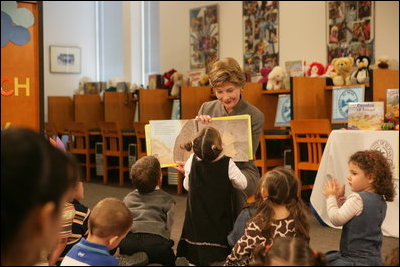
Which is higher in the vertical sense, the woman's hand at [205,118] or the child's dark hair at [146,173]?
the woman's hand at [205,118]

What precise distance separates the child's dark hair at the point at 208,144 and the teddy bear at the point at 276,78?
13.8 feet

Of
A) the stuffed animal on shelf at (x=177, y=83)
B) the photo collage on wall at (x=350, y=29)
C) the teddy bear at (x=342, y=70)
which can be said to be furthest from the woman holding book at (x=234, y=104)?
the stuffed animal on shelf at (x=177, y=83)

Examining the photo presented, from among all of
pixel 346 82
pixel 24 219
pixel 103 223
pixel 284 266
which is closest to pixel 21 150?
pixel 24 219

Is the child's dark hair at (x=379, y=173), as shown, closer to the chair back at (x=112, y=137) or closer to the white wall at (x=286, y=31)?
the white wall at (x=286, y=31)

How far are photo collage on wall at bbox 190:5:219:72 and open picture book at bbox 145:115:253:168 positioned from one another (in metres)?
6.64

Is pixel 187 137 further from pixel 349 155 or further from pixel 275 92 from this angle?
pixel 275 92

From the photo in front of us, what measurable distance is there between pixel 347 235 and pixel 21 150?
1.76 meters

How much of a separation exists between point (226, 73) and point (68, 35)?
9.27 meters

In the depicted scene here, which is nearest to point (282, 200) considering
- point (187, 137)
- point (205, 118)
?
point (205, 118)

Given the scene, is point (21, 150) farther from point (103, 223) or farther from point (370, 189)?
point (370, 189)

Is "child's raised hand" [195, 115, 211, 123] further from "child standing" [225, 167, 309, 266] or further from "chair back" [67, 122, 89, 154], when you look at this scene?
"chair back" [67, 122, 89, 154]

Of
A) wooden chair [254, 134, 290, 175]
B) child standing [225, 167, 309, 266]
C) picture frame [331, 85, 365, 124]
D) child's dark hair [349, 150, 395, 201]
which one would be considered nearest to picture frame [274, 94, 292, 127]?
wooden chair [254, 134, 290, 175]

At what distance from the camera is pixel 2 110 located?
166 inches

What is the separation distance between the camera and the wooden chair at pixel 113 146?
25.8 feet
